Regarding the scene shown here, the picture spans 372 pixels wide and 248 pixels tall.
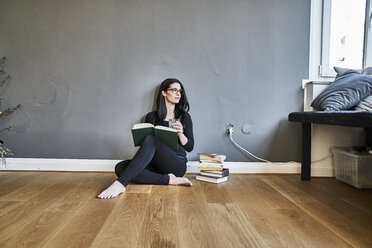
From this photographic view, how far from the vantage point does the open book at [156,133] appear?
212 centimetres

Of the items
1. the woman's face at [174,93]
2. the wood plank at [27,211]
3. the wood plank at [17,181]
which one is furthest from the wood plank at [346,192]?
the wood plank at [17,181]

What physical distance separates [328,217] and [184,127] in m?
1.31

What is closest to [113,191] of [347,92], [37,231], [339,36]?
[37,231]

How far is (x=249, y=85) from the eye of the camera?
2.74m

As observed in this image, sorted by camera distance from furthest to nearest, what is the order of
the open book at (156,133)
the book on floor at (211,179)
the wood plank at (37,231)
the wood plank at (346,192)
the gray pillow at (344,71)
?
the gray pillow at (344,71)
the book on floor at (211,179)
the open book at (156,133)
the wood plank at (346,192)
the wood plank at (37,231)

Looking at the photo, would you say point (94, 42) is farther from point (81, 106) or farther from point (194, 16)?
point (194, 16)

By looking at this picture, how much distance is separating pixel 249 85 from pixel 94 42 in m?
1.52

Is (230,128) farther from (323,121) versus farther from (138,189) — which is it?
(138,189)

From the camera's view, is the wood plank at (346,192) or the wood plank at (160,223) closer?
the wood plank at (160,223)

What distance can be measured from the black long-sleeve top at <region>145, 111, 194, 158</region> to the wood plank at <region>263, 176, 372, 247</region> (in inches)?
29.5

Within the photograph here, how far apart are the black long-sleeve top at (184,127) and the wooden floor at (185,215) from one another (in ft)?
0.99

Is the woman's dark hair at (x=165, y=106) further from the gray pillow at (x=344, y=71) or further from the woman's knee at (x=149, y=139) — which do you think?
the gray pillow at (x=344, y=71)

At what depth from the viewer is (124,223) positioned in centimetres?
142

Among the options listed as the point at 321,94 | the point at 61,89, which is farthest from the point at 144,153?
the point at 321,94
